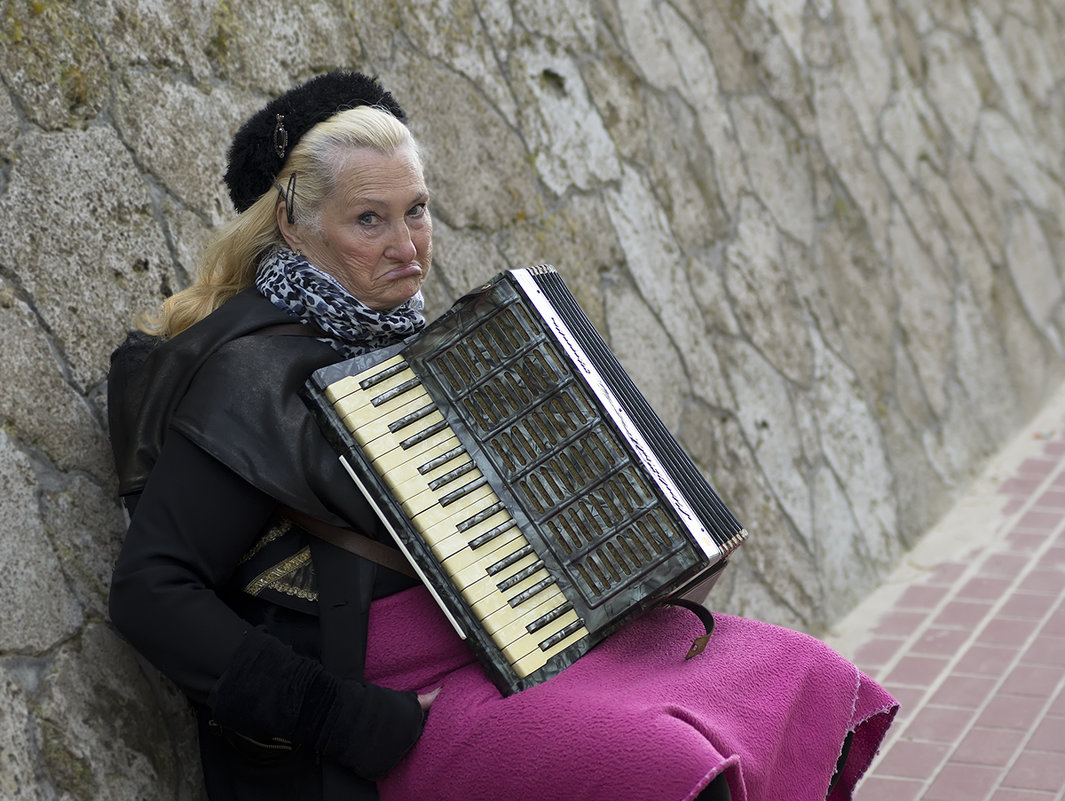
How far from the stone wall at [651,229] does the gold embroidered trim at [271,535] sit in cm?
38

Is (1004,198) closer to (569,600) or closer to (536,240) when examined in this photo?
(536,240)

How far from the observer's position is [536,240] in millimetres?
3748

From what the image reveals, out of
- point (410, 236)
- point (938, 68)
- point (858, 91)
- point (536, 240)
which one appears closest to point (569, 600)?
point (410, 236)

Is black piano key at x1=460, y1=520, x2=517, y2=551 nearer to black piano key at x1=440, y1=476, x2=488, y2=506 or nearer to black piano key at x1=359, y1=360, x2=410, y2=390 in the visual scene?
black piano key at x1=440, y1=476, x2=488, y2=506

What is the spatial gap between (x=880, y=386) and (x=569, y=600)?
3.02 m

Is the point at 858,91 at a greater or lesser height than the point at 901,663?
greater

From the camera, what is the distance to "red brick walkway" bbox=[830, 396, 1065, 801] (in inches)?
127

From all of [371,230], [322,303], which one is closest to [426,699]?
[322,303]

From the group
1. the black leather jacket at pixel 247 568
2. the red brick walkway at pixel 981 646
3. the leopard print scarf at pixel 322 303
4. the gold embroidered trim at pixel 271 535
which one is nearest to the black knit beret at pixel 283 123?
the leopard print scarf at pixel 322 303

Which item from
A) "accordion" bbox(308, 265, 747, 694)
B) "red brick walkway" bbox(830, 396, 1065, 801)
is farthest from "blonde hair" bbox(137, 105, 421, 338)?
"red brick walkway" bbox(830, 396, 1065, 801)

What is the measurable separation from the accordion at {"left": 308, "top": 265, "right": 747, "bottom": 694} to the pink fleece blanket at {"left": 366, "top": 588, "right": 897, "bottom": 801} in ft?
0.24

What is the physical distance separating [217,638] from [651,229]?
8.20 ft

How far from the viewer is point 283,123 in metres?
2.27

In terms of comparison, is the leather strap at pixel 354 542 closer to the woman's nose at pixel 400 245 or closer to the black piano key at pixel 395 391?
the black piano key at pixel 395 391
